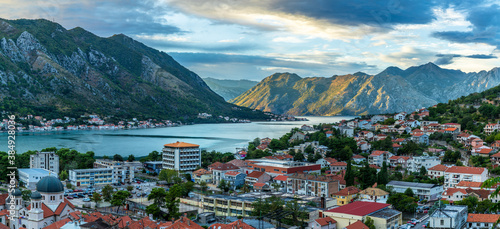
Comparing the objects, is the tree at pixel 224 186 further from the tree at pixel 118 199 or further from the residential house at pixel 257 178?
the tree at pixel 118 199

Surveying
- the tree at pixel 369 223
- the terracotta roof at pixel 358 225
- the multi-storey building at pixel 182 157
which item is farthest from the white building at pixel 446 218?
the multi-storey building at pixel 182 157

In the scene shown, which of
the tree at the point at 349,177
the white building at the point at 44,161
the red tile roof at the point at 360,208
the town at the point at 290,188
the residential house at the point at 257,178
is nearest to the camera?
the town at the point at 290,188

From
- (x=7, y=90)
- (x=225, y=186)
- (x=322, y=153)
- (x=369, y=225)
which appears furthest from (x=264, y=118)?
(x=369, y=225)

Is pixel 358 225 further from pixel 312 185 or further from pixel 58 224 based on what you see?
pixel 58 224

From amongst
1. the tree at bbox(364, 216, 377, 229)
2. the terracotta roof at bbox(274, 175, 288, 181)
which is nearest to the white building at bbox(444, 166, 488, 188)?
the terracotta roof at bbox(274, 175, 288, 181)

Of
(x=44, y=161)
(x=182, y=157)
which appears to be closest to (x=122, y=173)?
(x=182, y=157)

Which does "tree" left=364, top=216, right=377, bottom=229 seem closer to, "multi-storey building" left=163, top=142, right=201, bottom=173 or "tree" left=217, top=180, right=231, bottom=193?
"tree" left=217, top=180, right=231, bottom=193
